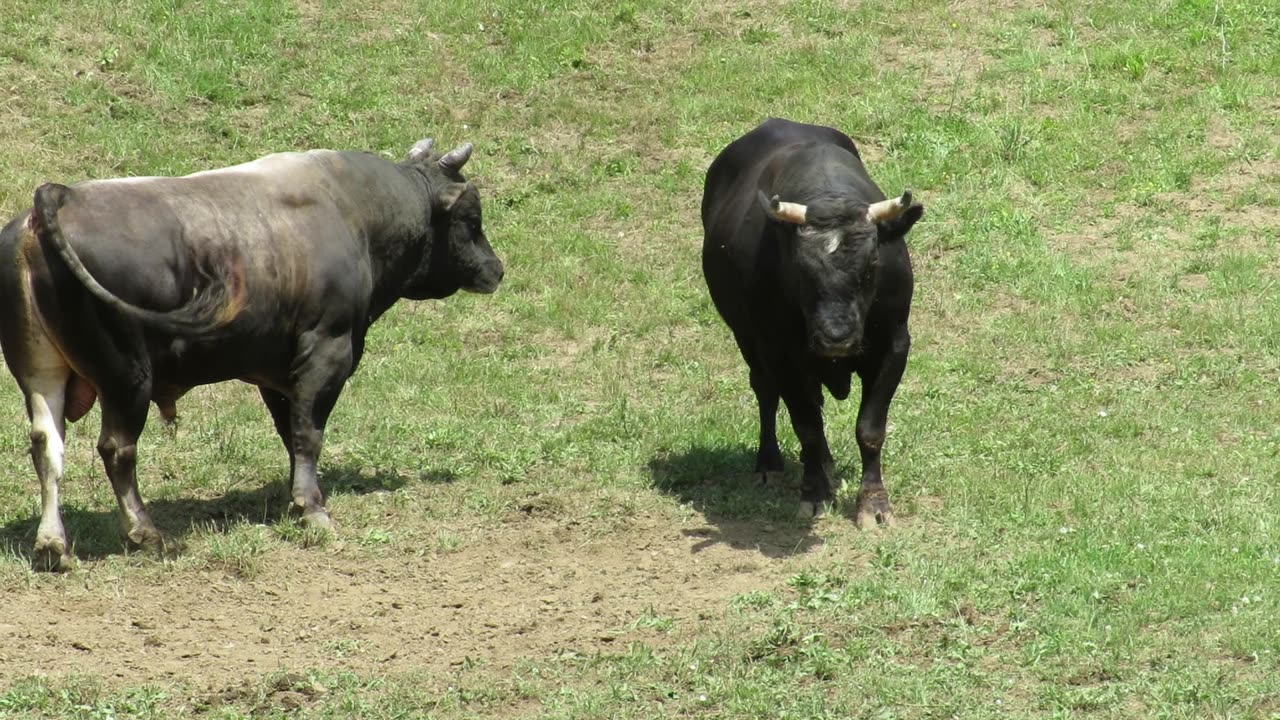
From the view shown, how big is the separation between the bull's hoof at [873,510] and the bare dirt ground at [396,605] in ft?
1.18

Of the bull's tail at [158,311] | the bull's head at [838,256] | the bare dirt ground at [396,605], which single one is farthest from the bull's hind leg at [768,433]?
the bull's tail at [158,311]

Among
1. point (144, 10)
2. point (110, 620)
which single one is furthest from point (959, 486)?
point (144, 10)

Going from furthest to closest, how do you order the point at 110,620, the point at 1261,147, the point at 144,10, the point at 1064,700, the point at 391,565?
the point at 144,10 → the point at 1261,147 → the point at 391,565 → the point at 110,620 → the point at 1064,700

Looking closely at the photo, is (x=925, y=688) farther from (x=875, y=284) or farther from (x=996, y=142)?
(x=996, y=142)

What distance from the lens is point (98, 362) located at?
923cm

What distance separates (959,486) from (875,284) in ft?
5.38

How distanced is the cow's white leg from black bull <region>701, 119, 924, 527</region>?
13.3 feet

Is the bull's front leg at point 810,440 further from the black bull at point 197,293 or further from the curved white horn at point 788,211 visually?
the black bull at point 197,293

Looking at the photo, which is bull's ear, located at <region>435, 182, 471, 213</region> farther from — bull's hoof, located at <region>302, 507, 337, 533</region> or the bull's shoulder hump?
bull's hoof, located at <region>302, 507, 337, 533</region>

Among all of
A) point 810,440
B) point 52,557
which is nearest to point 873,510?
point 810,440

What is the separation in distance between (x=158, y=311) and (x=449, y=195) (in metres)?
2.74

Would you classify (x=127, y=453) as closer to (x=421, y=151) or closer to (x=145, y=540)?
(x=145, y=540)

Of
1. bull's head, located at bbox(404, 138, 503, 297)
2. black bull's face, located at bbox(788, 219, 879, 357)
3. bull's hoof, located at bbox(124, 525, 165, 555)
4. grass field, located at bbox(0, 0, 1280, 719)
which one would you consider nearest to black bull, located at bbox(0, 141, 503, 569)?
bull's hoof, located at bbox(124, 525, 165, 555)

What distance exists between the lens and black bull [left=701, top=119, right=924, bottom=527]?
378 inches
